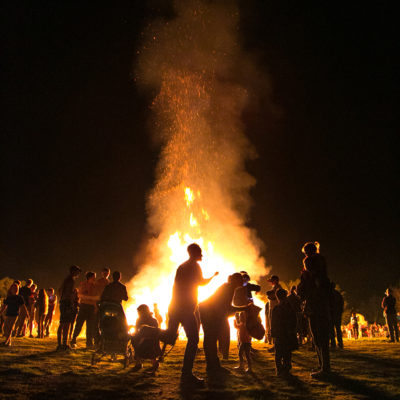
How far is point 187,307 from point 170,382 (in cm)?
113

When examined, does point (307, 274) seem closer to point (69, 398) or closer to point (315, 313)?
point (315, 313)

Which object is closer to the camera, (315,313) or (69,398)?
(69,398)

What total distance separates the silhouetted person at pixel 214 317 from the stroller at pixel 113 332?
78.5 inches

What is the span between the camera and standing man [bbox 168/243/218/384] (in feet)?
18.2

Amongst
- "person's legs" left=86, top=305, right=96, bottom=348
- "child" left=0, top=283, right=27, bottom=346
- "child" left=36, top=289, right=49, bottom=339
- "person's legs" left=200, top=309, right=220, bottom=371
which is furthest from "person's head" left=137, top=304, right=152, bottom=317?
"child" left=36, top=289, right=49, bottom=339

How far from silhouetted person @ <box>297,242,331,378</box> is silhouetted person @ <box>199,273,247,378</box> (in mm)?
1201

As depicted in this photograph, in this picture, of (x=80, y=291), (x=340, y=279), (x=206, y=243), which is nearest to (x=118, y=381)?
(x=80, y=291)

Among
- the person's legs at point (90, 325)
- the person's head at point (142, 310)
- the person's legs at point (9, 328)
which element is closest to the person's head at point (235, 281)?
the person's head at point (142, 310)

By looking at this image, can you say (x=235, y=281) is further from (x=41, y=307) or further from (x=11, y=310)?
(x=41, y=307)

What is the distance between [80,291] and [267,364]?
5309 millimetres

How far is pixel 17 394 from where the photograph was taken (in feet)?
14.3

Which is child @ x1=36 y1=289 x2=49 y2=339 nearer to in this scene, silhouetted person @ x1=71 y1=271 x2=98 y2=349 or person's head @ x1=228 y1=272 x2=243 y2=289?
silhouetted person @ x1=71 y1=271 x2=98 y2=349

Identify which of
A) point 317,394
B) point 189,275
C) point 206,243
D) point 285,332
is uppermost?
point 206,243

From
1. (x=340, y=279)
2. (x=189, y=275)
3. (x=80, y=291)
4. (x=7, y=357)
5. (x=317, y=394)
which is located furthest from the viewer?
(x=340, y=279)
